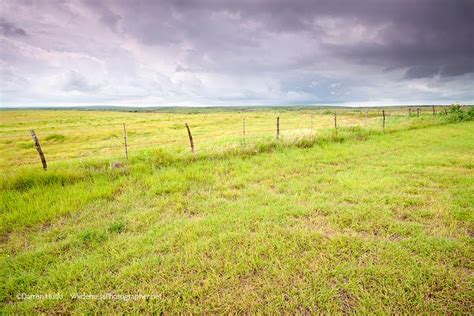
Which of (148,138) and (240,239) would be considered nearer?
(240,239)

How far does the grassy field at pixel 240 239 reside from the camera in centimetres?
299

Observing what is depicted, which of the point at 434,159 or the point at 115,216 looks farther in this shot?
the point at 434,159

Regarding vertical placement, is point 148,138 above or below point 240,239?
above

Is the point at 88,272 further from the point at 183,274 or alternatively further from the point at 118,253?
the point at 183,274

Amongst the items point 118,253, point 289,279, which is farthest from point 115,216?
point 289,279

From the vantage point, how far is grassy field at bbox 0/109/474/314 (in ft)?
9.80

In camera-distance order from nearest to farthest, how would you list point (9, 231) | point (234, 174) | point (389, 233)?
point (389, 233)
point (9, 231)
point (234, 174)

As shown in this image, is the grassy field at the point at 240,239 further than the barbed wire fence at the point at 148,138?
No

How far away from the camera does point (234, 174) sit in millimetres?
8008

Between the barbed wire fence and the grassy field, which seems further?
the barbed wire fence

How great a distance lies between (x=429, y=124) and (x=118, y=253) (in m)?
25.6

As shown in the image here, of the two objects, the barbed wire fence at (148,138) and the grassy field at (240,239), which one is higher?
the barbed wire fence at (148,138)

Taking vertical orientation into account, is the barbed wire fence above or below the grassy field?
above

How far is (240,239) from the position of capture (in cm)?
408
